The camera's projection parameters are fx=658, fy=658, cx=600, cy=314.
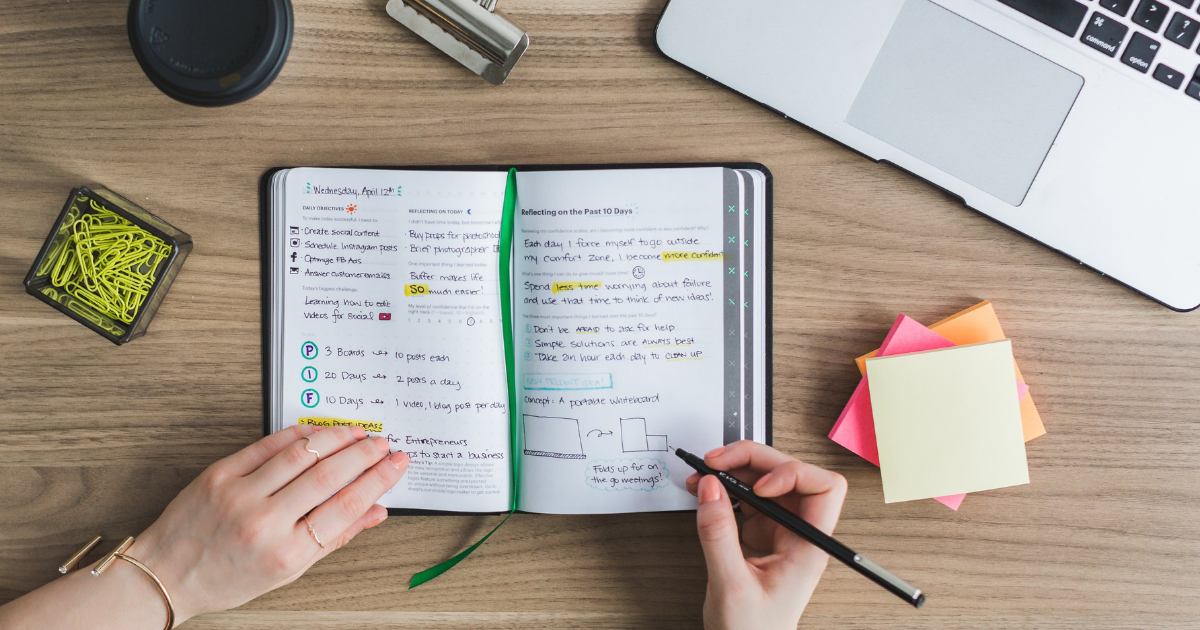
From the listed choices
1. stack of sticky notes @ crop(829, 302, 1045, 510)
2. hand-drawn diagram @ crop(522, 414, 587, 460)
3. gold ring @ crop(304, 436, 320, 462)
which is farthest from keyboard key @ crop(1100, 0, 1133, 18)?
gold ring @ crop(304, 436, 320, 462)

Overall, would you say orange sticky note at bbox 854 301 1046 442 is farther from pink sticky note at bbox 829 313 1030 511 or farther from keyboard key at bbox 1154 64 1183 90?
keyboard key at bbox 1154 64 1183 90

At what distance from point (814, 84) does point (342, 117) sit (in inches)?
20.3

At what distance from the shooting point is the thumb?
0.64m

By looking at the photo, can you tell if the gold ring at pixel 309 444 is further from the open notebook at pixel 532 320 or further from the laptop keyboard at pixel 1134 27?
the laptop keyboard at pixel 1134 27

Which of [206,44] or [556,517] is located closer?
[206,44]

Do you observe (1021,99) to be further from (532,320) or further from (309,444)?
(309,444)

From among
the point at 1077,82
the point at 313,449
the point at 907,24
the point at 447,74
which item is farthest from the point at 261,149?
the point at 1077,82

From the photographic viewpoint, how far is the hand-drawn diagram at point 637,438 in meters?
0.72

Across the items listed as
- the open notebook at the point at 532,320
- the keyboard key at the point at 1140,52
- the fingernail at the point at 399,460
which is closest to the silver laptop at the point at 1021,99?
the keyboard key at the point at 1140,52

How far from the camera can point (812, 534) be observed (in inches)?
24.9

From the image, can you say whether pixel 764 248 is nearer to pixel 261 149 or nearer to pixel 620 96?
pixel 620 96

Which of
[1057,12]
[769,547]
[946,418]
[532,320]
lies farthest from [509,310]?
[1057,12]

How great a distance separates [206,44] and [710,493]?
25.8 inches

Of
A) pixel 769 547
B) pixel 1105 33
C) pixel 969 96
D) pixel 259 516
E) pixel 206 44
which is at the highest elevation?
pixel 1105 33
